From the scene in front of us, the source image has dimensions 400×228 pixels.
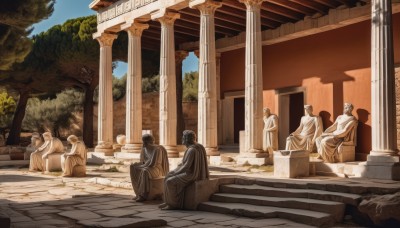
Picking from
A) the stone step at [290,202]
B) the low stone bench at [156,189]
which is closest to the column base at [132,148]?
the low stone bench at [156,189]

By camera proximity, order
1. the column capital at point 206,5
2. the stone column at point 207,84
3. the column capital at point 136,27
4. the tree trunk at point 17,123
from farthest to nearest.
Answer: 1. the tree trunk at point 17,123
2. the column capital at point 136,27
3. the stone column at point 207,84
4. the column capital at point 206,5

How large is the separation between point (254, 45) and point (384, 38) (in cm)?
430

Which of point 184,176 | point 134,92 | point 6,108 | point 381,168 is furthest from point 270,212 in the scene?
point 6,108

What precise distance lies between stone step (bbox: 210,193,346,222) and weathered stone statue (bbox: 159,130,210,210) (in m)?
0.74

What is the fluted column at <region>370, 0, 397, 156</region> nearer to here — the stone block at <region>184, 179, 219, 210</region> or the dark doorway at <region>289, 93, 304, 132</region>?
the stone block at <region>184, 179, 219, 210</region>

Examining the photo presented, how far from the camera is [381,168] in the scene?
385 inches

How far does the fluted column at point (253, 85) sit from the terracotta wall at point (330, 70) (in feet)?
10.0

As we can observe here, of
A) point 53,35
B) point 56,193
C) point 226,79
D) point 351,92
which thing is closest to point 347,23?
point 351,92

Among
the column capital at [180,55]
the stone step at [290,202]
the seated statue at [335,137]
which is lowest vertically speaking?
the stone step at [290,202]

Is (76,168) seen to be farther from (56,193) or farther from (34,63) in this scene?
(34,63)

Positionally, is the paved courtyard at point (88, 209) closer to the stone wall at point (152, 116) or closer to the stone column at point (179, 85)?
the stone column at point (179, 85)

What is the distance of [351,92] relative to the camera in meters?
14.6

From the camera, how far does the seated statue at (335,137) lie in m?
11.9

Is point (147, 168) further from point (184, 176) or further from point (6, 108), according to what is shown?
point (6, 108)
